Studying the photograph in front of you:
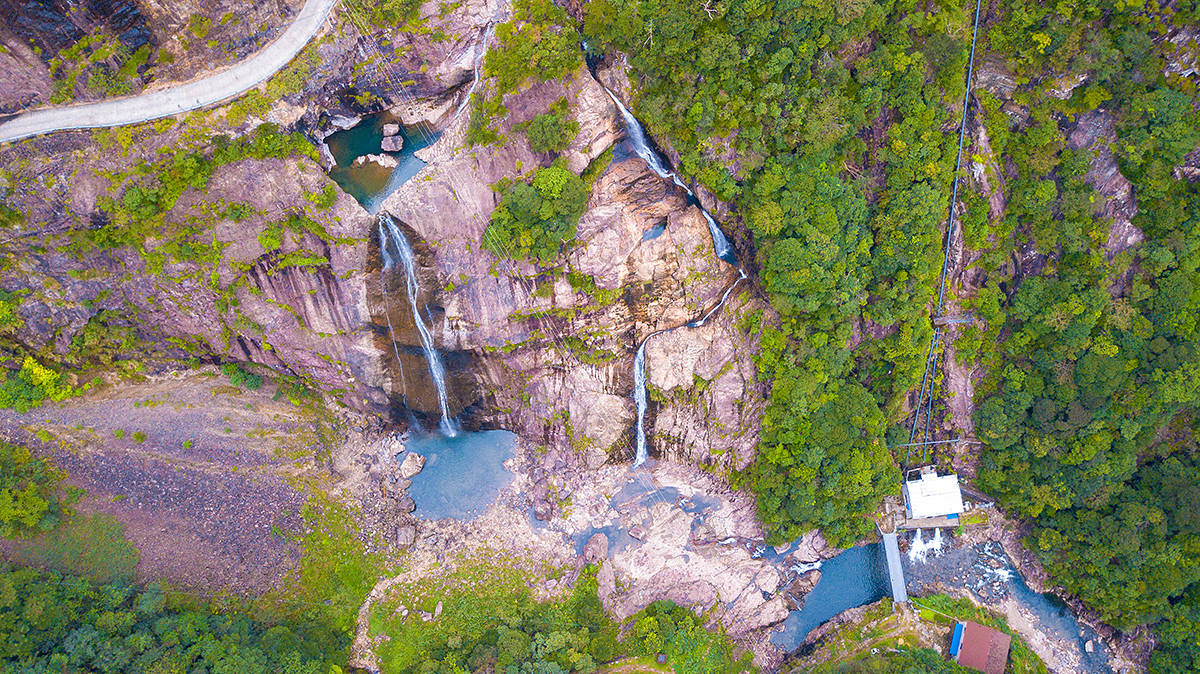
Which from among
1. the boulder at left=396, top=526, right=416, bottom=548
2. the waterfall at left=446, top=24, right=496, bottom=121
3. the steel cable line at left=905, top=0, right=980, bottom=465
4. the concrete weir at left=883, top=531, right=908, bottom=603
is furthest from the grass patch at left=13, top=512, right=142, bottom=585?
the steel cable line at left=905, top=0, right=980, bottom=465

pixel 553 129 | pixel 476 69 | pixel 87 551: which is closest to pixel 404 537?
pixel 87 551

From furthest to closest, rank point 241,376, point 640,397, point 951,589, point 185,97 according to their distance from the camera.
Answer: point 951,589 < point 640,397 < point 241,376 < point 185,97

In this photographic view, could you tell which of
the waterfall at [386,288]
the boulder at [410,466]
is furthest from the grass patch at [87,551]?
the waterfall at [386,288]

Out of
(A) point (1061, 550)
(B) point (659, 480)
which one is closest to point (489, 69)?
(B) point (659, 480)

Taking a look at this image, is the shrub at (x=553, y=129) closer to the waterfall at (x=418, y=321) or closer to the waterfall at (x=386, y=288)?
the waterfall at (x=418, y=321)

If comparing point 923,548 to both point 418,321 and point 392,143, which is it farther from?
point 392,143

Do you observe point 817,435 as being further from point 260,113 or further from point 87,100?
point 87,100
